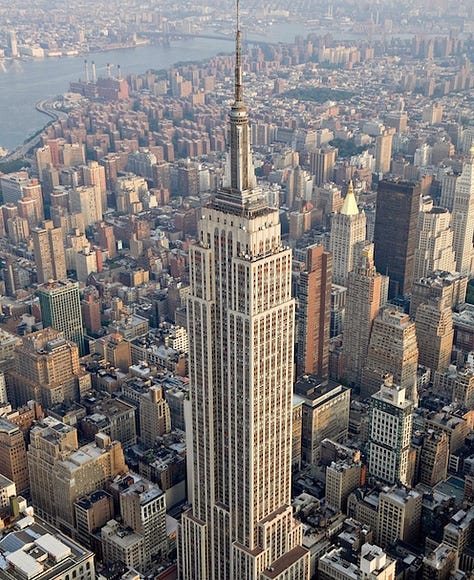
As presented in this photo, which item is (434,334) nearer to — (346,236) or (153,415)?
(346,236)

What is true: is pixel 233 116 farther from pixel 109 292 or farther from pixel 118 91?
pixel 118 91

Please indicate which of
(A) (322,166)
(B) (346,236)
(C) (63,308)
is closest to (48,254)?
(C) (63,308)

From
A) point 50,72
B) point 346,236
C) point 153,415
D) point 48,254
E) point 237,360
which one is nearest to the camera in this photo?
point 237,360

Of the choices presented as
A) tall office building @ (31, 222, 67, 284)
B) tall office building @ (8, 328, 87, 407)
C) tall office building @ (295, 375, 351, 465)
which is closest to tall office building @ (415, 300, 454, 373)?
tall office building @ (295, 375, 351, 465)

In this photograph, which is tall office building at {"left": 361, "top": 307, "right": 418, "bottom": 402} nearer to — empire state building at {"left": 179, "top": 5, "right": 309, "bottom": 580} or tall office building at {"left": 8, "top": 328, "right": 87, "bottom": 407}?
tall office building at {"left": 8, "top": 328, "right": 87, "bottom": 407}

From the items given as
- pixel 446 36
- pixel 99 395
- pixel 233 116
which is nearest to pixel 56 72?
pixel 446 36

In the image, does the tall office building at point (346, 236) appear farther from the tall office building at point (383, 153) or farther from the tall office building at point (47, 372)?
the tall office building at point (383, 153)
